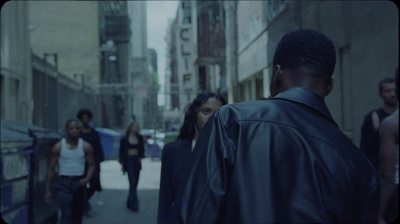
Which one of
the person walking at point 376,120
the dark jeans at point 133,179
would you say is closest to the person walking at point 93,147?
the dark jeans at point 133,179

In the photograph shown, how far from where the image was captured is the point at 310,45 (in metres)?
1.97

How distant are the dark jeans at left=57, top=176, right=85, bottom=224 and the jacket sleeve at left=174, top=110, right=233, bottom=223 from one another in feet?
16.9

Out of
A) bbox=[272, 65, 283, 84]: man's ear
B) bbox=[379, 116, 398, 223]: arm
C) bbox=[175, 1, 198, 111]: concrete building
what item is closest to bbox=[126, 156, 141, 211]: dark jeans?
bbox=[379, 116, 398, 223]: arm

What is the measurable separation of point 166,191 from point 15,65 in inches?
457

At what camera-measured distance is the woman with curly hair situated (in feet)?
13.5

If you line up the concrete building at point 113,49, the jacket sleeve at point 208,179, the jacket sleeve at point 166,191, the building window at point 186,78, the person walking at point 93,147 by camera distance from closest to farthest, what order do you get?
1. the jacket sleeve at point 208,179
2. the jacket sleeve at point 166,191
3. the person walking at point 93,147
4. the building window at point 186,78
5. the concrete building at point 113,49

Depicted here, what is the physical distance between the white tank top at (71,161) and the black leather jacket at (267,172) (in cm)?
525

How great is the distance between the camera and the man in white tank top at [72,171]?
675cm

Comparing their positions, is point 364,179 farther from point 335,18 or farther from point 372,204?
point 335,18

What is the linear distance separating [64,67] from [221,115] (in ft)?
125

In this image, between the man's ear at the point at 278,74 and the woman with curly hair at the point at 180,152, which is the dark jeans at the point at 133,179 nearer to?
the woman with curly hair at the point at 180,152

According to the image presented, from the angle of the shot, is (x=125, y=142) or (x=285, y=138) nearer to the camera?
(x=285, y=138)

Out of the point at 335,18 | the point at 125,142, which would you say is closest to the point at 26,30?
the point at 125,142

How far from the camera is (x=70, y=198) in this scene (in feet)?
22.1
